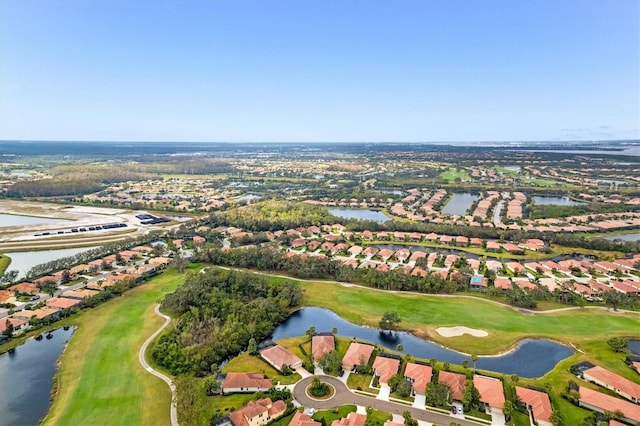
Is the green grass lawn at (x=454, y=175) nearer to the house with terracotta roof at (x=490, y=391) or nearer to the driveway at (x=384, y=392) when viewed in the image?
the house with terracotta roof at (x=490, y=391)

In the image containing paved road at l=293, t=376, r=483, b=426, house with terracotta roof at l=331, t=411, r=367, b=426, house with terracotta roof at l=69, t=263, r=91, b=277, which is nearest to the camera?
house with terracotta roof at l=331, t=411, r=367, b=426

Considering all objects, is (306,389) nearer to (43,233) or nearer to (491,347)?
(491,347)

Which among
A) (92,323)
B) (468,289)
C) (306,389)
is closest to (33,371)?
(92,323)

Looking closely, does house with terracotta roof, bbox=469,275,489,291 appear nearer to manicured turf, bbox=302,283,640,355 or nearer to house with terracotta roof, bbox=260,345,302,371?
manicured turf, bbox=302,283,640,355

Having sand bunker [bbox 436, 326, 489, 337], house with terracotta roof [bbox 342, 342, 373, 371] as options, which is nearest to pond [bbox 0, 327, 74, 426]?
house with terracotta roof [bbox 342, 342, 373, 371]

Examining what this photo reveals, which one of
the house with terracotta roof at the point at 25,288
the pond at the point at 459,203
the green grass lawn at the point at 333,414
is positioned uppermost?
the pond at the point at 459,203

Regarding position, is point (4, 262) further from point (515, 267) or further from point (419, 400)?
point (515, 267)

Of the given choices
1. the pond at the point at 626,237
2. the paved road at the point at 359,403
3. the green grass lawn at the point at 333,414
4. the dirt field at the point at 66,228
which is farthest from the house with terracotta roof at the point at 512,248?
the dirt field at the point at 66,228
